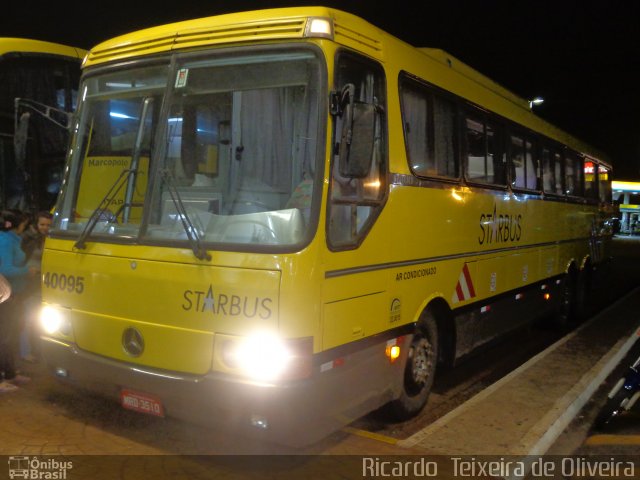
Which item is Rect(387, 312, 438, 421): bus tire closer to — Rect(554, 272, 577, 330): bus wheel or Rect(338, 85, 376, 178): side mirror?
Rect(338, 85, 376, 178): side mirror

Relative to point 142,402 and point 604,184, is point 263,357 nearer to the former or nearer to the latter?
point 142,402

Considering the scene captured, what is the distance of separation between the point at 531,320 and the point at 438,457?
462 cm

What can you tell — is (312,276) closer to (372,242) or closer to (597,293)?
(372,242)

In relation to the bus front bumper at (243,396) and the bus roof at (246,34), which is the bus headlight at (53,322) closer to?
the bus front bumper at (243,396)

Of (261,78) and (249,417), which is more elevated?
(261,78)

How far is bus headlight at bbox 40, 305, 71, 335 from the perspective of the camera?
14.2 ft

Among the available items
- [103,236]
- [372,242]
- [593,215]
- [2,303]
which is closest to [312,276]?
[372,242]

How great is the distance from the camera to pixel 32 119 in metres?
8.07

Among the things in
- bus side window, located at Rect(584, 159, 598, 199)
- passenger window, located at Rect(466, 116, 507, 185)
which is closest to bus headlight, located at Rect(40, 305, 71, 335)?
passenger window, located at Rect(466, 116, 507, 185)

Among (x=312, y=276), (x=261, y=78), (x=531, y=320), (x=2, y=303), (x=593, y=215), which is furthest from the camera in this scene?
(x=593, y=215)

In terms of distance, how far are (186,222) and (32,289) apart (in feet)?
9.84

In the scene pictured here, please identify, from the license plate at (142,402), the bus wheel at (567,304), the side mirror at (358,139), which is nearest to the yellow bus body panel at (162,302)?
the license plate at (142,402)

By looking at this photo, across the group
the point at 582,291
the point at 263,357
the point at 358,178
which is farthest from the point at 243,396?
the point at 582,291

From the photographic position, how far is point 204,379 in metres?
3.65
